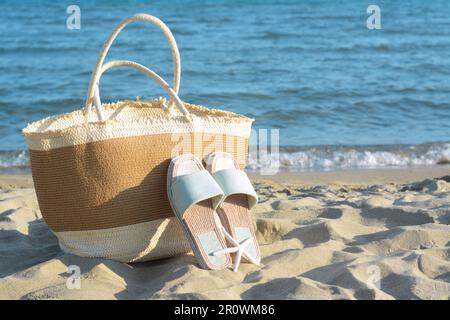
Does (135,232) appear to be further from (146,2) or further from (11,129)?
(146,2)

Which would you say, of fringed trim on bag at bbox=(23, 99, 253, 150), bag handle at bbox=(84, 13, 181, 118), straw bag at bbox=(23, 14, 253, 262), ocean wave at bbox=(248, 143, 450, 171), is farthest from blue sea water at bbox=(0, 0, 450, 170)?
straw bag at bbox=(23, 14, 253, 262)

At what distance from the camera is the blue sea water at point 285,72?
683 cm

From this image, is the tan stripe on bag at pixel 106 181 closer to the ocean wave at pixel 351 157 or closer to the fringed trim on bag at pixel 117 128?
the fringed trim on bag at pixel 117 128

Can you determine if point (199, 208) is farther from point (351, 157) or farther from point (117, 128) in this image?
point (351, 157)

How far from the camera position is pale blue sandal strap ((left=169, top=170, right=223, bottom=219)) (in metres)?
2.84

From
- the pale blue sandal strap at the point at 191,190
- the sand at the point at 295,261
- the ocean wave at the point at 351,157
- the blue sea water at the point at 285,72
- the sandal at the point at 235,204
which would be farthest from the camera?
the blue sea water at the point at 285,72

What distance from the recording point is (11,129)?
7285mm

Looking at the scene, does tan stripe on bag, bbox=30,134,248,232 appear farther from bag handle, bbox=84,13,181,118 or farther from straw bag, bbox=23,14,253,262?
bag handle, bbox=84,13,181,118

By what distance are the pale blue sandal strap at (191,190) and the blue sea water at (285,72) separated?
126 inches

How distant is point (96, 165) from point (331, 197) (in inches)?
80.9

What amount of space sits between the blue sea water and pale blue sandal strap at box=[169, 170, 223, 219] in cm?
320

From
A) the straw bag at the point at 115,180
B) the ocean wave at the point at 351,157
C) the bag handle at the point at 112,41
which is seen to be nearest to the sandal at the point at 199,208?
the straw bag at the point at 115,180

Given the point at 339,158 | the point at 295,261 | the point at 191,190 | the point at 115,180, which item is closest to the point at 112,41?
the point at 115,180
